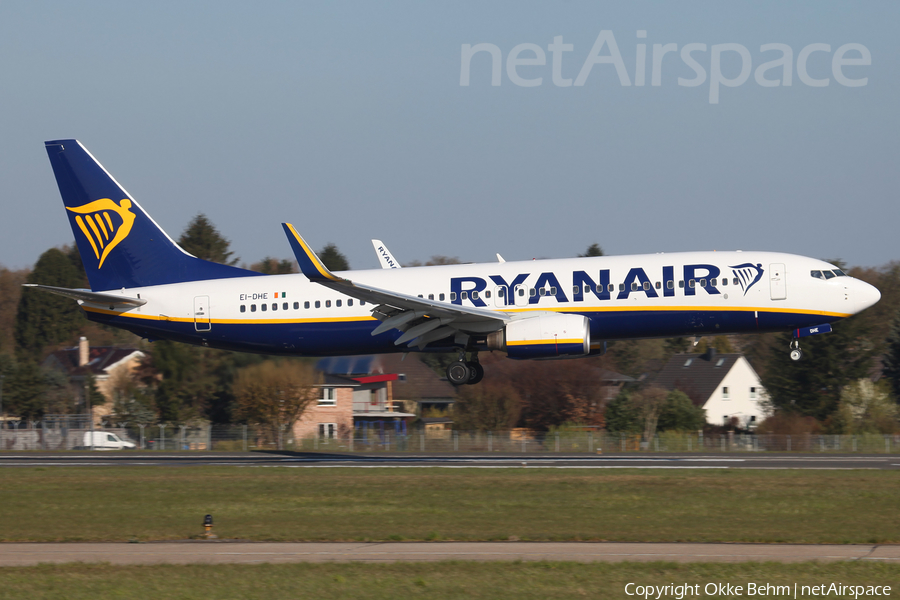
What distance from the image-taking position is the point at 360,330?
36.9 metres

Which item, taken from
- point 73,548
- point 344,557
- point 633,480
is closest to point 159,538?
point 73,548

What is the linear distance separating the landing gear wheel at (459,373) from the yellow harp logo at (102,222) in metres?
14.6

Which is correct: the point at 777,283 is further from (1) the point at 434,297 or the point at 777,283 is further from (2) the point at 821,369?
(2) the point at 821,369

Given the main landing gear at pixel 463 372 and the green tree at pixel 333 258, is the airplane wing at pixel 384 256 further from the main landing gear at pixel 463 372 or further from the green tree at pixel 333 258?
the green tree at pixel 333 258

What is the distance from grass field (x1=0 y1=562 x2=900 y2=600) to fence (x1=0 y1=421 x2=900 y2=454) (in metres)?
33.7

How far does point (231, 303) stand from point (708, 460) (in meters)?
20.5

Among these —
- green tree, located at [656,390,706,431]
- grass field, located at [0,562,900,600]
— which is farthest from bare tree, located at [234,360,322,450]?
grass field, located at [0,562,900,600]

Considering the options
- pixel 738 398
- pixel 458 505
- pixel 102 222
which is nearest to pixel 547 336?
pixel 458 505

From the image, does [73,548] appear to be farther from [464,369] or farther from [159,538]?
[464,369]

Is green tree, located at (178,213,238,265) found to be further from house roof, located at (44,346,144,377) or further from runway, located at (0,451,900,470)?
runway, located at (0,451,900,470)

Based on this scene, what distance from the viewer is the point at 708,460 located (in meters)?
40.2

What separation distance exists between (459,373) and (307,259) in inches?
309

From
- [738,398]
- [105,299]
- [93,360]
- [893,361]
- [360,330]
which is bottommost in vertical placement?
[738,398]

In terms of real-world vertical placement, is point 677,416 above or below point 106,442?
above
